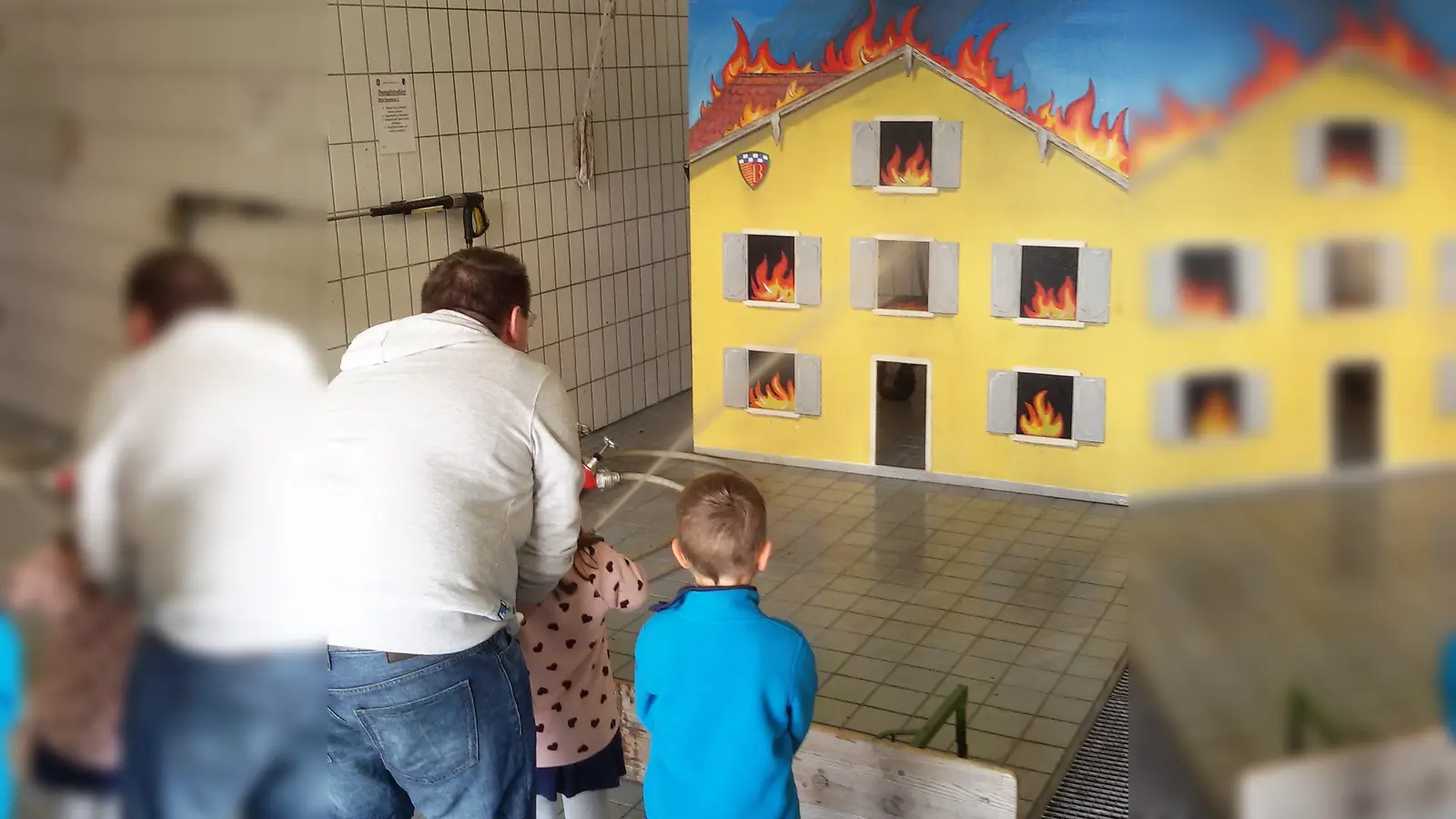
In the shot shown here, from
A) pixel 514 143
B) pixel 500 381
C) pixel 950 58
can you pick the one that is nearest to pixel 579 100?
pixel 514 143

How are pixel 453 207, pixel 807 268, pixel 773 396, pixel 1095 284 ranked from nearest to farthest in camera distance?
1. pixel 1095 284
2. pixel 453 207
3. pixel 807 268
4. pixel 773 396

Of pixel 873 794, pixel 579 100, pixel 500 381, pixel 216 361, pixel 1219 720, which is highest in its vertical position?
pixel 579 100

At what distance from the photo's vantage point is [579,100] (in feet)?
16.4

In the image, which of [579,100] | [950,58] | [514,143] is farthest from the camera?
[579,100]

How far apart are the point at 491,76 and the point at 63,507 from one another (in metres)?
4.45

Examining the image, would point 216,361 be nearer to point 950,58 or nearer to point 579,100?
point 950,58

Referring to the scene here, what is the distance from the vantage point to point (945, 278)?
4395 millimetres

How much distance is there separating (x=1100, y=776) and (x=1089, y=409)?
2069 mm

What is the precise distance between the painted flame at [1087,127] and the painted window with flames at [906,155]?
34cm

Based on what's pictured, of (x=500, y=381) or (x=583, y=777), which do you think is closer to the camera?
(x=500, y=381)

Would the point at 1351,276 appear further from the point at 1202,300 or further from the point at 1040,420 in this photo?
the point at 1040,420

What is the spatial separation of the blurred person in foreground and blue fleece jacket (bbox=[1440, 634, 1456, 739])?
0.99 ft

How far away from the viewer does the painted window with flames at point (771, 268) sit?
4.64 metres

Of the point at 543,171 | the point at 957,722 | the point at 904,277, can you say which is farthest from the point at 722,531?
the point at 543,171
